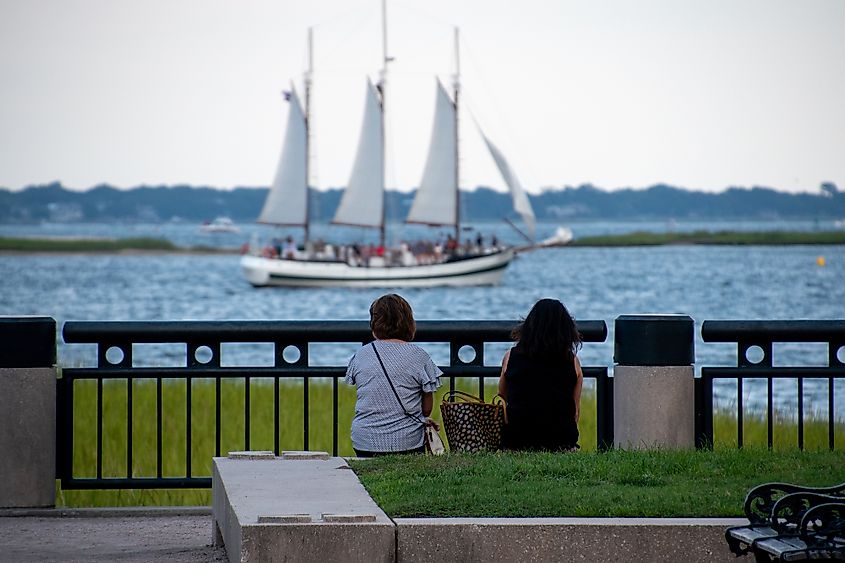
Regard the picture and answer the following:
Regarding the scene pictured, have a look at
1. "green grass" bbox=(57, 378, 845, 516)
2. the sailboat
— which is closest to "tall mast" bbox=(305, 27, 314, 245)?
the sailboat

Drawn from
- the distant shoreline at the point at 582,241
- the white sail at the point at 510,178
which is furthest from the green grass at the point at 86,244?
the white sail at the point at 510,178

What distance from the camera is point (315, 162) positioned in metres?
81.6

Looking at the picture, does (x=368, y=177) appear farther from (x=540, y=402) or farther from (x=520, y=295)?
(x=540, y=402)

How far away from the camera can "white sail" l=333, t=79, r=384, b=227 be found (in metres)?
77.7

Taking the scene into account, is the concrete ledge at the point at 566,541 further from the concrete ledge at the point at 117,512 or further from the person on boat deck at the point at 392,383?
the concrete ledge at the point at 117,512

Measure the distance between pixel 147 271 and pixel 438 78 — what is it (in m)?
53.7

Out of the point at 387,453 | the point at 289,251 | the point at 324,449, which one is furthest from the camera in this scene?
the point at 289,251

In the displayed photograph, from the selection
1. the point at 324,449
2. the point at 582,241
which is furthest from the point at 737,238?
the point at 324,449

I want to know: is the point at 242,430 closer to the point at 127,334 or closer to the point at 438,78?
the point at 127,334

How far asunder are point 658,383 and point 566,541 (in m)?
3.27

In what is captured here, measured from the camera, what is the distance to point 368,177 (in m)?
78.6

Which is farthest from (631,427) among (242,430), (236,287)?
(236,287)

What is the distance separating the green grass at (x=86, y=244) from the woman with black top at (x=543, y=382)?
147438 mm

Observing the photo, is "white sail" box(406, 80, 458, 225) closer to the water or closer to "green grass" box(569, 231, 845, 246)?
the water
